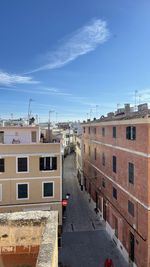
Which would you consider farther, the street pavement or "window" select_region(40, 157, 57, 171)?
A: "window" select_region(40, 157, 57, 171)

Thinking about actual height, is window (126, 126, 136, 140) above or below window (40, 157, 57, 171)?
above

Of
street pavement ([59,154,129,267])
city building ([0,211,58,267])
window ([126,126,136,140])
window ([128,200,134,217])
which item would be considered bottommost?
street pavement ([59,154,129,267])

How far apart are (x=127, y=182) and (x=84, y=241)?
714 centimetres

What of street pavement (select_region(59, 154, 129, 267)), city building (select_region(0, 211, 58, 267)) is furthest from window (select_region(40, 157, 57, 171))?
city building (select_region(0, 211, 58, 267))

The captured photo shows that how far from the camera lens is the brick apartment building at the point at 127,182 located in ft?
56.4

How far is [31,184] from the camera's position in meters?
23.4

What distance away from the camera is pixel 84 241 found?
75.9 ft

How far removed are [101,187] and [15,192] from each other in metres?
9.98

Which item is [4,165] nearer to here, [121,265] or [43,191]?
[43,191]

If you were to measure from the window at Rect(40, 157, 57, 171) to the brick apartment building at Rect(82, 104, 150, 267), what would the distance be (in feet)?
17.7

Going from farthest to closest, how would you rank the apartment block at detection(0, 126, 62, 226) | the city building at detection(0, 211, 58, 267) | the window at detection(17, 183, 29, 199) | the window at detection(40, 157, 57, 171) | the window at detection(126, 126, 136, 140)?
the window at detection(40, 157, 57, 171) < the window at detection(17, 183, 29, 199) < the apartment block at detection(0, 126, 62, 226) < the window at detection(126, 126, 136, 140) < the city building at detection(0, 211, 58, 267)

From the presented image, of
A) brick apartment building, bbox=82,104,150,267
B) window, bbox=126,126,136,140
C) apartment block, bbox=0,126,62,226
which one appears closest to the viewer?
brick apartment building, bbox=82,104,150,267

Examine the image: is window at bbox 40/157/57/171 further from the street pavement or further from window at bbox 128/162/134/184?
window at bbox 128/162/134/184

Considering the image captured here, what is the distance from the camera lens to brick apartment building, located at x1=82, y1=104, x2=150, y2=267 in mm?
17188
